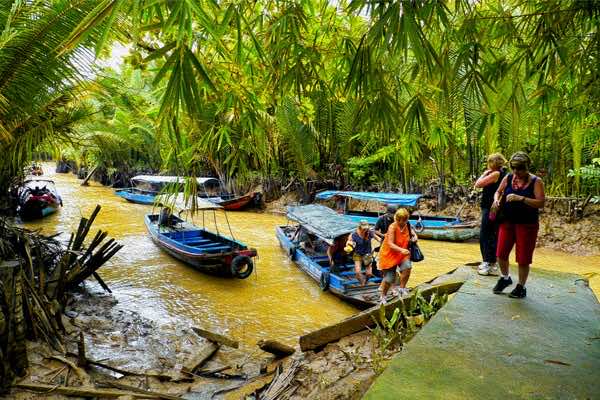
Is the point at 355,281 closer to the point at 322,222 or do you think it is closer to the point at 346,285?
the point at 346,285

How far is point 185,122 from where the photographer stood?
8.32ft

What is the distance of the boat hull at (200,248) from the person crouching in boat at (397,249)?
13.3 feet

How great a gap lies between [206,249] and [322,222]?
3.17 metres

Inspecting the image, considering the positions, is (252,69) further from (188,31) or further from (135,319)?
(135,319)

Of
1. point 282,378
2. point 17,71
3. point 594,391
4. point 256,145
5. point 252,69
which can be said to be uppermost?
point 17,71

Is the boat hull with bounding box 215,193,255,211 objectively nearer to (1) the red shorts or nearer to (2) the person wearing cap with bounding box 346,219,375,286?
(2) the person wearing cap with bounding box 346,219,375,286

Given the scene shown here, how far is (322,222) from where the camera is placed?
819 centimetres

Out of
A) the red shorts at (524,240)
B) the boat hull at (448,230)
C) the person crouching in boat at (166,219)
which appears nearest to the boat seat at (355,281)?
the red shorts at (524,240)

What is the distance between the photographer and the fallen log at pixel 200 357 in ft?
14.7

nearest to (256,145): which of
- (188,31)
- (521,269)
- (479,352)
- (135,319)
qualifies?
(188,31)

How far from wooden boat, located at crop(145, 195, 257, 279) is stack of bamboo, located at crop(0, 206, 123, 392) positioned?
8.04 feet

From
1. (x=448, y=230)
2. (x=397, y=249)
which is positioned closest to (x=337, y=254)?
(x=397, y=249)

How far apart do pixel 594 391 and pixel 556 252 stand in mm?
10682

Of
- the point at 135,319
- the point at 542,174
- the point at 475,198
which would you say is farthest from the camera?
the point at 475,198
